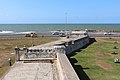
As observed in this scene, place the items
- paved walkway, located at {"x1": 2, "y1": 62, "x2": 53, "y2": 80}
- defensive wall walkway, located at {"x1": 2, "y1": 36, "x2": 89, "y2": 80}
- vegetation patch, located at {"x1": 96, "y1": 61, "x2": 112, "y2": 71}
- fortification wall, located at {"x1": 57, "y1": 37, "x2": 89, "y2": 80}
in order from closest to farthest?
fortification wall, located at {"x1": 57, "y1": 37, "x2": 89, "y2": 80} → defensive wall walkway, located at {"x1": 2, "y1": 36, "x2": 89, "y2": 80} → paved walkway, located at {"x1": 2, "y1": 62, "x2": 53, "y2": 80} → vegetation patch, located at {"x1": 96, "y1": 61, "x2": 112, "y2": 71}

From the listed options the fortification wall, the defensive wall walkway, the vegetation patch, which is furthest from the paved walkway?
the vegetation patch

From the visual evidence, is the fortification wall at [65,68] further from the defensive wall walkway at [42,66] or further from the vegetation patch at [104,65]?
the vegetation patch at [104,65]

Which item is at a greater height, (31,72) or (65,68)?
(65,68)

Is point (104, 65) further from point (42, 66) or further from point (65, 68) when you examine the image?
point (65, 68)

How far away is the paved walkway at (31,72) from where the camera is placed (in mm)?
19750

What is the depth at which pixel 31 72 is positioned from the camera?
70.4ft

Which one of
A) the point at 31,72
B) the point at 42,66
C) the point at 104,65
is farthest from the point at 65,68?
the point at 104,65

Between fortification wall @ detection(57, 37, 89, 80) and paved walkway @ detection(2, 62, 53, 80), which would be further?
paved walkway @ detection(2, 62, 53, 80)

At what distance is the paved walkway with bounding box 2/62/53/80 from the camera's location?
19750 millimetres

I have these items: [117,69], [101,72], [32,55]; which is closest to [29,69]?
[32,55]

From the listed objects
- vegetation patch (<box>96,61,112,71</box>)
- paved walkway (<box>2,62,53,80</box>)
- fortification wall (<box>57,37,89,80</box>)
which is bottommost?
vegetation patch (<box>96,61,112,71</box>)

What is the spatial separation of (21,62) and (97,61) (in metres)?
9.24

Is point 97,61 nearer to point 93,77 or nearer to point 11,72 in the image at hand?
point 93,77

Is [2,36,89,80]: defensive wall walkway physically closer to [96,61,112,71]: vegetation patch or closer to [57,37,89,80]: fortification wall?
[57,37,89,80]: fortification wall
